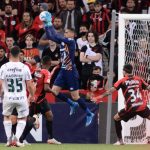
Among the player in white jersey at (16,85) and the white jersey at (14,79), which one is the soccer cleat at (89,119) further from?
the white jersey at (14,79)

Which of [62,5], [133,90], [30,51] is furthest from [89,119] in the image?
[62,5]

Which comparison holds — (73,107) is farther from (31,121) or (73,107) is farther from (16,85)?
(16,85)

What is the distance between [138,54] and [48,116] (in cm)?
242

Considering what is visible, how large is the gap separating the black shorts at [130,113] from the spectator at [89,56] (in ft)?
8.39

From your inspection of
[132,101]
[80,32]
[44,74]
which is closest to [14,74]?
[44,74]

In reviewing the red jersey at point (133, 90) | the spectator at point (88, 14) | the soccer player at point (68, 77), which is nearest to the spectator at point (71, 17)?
the spectator at point (88, 14)

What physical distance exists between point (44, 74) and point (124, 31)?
221 centimetres

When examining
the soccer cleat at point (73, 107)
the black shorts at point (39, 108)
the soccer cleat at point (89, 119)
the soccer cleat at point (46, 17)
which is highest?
the soccer cleat at point (46, 17)

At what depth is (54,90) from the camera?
18172 mm

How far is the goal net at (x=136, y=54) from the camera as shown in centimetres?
1794

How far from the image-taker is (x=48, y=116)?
56.7 ft

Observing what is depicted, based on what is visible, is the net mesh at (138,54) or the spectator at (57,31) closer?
the net mesh at (138,54)

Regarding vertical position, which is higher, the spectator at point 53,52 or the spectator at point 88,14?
the spectator at point 88,14

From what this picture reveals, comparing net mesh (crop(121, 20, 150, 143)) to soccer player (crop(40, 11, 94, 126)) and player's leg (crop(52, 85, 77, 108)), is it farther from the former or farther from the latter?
player's leg (crop(52, 85, 77, 108))
